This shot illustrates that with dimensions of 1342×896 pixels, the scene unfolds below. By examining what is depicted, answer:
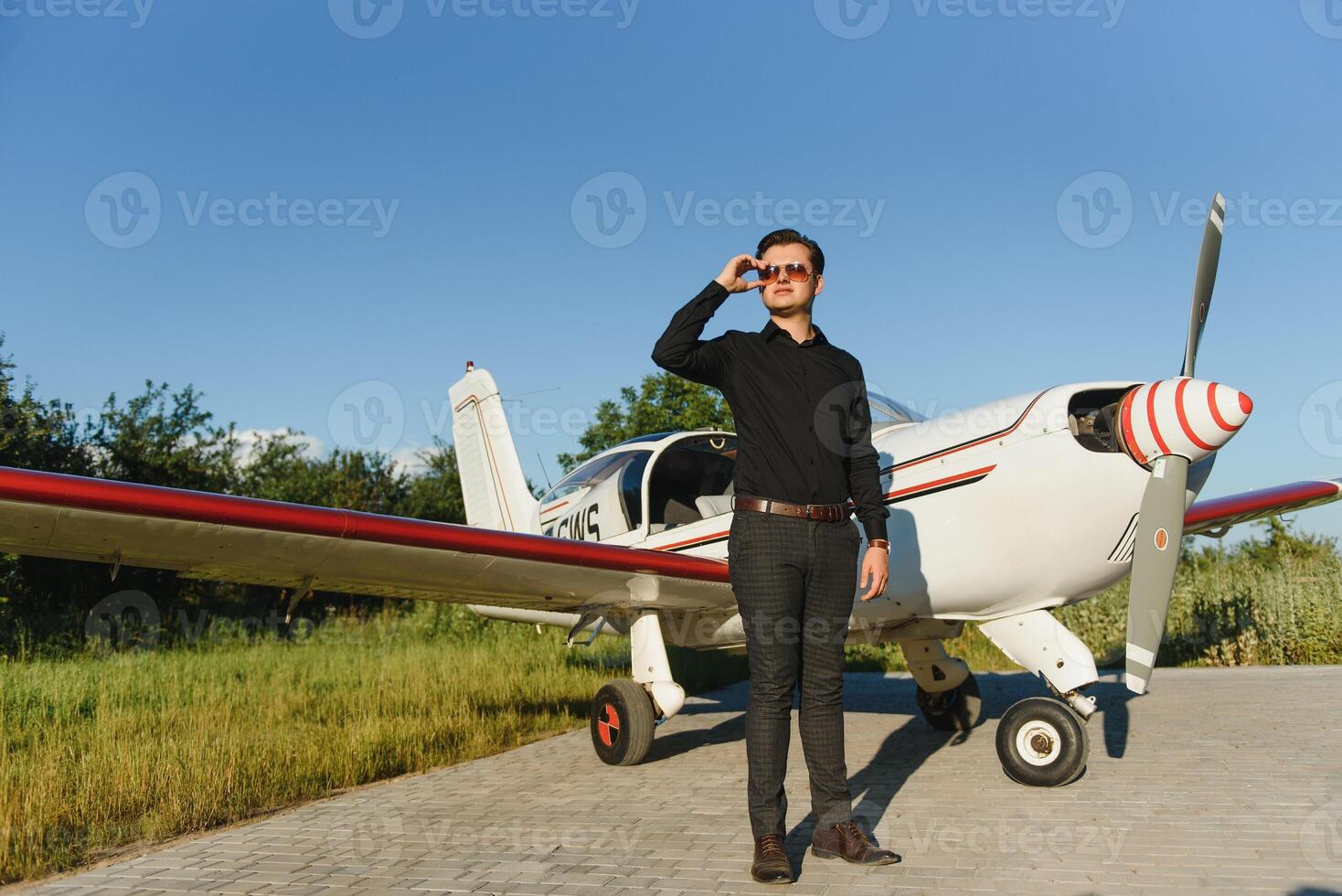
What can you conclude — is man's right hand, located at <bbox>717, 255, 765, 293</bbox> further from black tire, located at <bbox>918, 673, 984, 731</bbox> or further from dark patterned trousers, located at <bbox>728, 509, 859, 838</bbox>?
black tire, located at <bbox>918, 673, 984, 731</bbox>

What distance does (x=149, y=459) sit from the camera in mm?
19219

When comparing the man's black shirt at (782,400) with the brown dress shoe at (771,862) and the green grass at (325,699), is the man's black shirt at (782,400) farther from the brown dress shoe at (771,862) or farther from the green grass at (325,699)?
the green grass at (325,699)

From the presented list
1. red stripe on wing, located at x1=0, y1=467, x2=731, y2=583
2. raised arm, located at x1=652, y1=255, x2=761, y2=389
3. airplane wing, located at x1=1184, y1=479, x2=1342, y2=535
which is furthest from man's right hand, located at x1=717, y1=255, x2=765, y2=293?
airplane wing, located at x1=1184, y1=479, x2=1342, y2=535

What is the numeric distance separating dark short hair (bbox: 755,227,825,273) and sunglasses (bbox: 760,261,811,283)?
8cm

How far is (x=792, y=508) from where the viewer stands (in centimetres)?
318

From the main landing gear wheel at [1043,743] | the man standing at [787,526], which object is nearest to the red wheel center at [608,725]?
the main landing gear wheel at [1043,743]

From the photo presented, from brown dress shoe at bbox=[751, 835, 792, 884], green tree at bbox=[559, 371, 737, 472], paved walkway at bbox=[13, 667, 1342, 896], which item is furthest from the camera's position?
green tree at bbox=[559, 371, 737, 472]

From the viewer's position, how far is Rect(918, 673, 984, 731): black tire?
252 inches

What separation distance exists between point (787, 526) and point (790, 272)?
3.00ft

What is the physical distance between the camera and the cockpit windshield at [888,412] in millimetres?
5879

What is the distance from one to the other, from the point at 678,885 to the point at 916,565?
2.60 metres

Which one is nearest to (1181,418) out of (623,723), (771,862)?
(771,862)

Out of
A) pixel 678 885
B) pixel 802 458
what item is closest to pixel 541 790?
pixel 678 885

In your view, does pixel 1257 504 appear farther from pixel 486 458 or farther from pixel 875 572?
pixel 486 458
